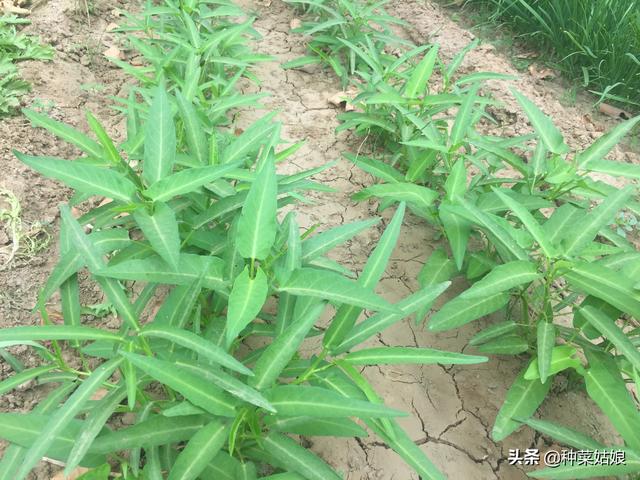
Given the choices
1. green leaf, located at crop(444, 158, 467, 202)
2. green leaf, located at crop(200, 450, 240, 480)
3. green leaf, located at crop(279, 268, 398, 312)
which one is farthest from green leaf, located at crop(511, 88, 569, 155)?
green leaf, located at crop(200, 450, 240, 480)

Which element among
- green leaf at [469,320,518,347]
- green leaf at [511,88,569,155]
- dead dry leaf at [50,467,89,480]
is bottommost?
dead dry leaf at [50,467,89,480]

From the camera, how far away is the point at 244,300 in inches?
47.9

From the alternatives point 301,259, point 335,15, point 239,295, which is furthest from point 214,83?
point 239,295

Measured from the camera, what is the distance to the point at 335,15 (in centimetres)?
315

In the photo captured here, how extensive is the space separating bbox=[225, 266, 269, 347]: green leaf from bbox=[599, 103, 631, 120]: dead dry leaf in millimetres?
2916

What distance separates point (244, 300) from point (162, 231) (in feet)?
0.97

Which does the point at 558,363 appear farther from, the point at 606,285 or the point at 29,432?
the point at 29,432

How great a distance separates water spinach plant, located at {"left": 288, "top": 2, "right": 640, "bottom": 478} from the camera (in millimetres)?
1481

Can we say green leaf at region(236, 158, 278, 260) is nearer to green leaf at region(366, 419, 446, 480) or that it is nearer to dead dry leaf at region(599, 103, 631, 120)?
green leaf at region(366, 419, 446, 480)

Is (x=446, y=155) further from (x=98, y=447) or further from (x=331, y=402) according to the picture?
(x=98, y=447)

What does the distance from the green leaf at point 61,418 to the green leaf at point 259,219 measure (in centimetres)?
40

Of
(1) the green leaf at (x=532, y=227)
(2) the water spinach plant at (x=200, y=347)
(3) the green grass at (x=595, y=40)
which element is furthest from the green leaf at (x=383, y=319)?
(3) the green grass at (x=595, y=40)

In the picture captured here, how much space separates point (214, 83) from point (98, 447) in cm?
180

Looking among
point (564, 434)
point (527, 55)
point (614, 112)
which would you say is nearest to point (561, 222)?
point (564, 434)
